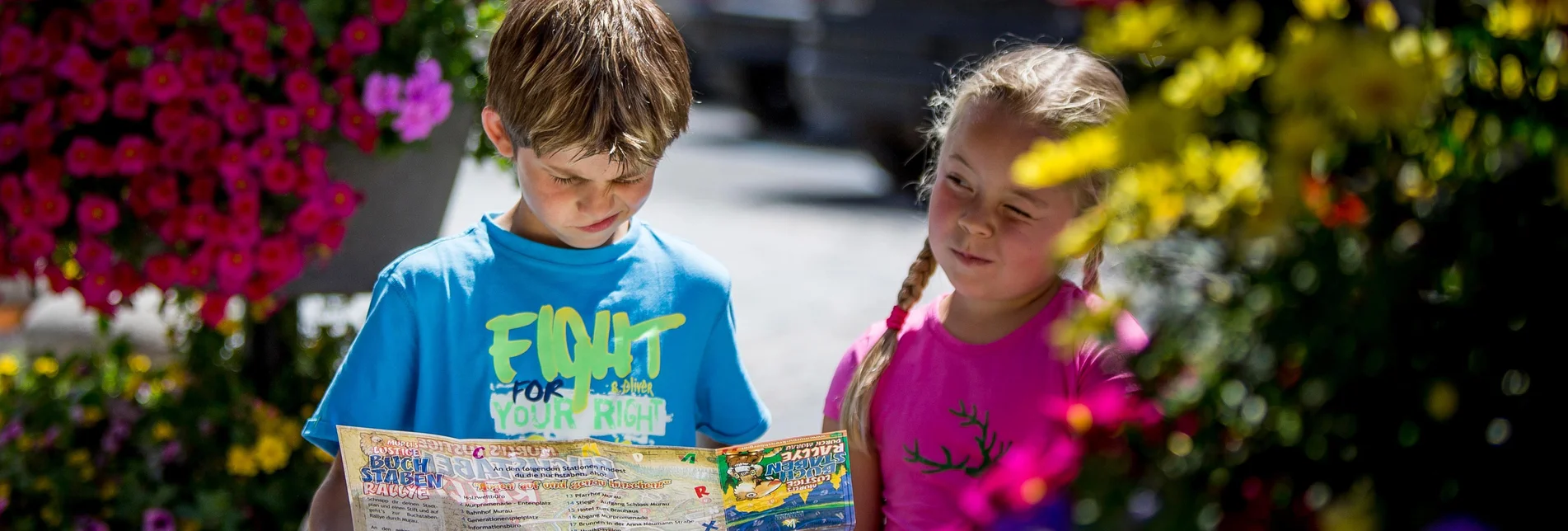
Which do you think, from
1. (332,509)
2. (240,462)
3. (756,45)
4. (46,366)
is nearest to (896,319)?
(332,509)

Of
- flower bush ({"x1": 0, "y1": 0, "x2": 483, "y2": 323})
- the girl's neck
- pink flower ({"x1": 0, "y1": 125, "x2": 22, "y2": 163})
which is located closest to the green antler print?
the girl's neck

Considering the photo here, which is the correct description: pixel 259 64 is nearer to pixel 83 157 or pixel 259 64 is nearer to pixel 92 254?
pixel 83 157

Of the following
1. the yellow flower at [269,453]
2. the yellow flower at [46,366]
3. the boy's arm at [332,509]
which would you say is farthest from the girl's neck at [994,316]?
the yellow flower at [46,366]

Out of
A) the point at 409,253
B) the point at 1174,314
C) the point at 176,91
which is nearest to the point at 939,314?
the point at 409,253

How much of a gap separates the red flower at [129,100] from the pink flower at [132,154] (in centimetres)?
4

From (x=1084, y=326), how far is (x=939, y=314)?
0.98 meters

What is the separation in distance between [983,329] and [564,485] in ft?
1.84

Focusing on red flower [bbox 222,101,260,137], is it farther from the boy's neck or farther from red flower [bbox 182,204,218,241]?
the boy's neck

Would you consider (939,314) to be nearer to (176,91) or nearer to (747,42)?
(176,91)

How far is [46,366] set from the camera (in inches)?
123

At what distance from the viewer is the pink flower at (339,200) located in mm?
2504

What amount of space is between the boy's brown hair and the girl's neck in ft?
1.38

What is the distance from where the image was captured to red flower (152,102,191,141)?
2424 mm

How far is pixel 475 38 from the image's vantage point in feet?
8.62
